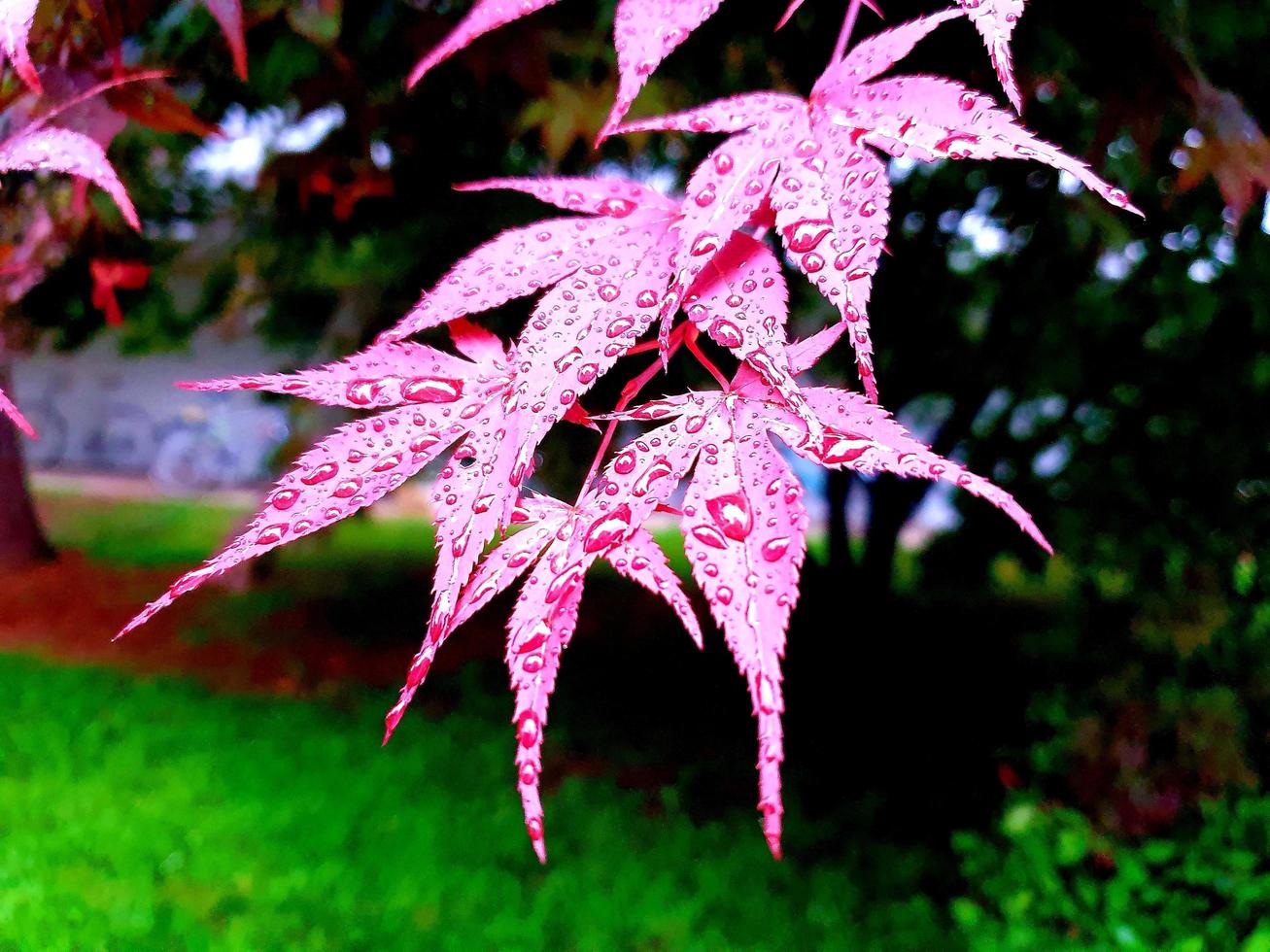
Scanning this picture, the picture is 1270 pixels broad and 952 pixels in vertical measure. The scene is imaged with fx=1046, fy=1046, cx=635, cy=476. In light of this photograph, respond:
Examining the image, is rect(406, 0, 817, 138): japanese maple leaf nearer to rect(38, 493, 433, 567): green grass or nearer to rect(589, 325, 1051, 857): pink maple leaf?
rect(589, 325, 1051, 857): pink maple leaf

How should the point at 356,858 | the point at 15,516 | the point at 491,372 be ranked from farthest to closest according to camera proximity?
the point at 15,516 → the point at 356,858 → the point at 491,372

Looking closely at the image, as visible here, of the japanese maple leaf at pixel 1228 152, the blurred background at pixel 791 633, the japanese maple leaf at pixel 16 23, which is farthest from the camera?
the blurred background at pixel 791 633

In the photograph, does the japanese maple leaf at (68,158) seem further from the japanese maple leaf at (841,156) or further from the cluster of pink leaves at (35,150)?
the japanese maple leaf at (841,156)

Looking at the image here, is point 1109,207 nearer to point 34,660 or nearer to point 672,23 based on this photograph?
point 672,23

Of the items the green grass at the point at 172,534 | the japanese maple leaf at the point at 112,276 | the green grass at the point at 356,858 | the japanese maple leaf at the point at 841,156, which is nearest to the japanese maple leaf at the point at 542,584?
the japanese maple leaf at the point at 841,156

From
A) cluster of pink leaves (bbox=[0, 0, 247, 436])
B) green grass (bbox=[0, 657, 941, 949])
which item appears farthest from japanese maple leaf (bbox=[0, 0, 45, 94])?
green grass (bbox=[0, 657, 941, 949])

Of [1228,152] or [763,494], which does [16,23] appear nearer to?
[763,494]

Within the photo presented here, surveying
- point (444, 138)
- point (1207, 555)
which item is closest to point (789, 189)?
point (444, 138)

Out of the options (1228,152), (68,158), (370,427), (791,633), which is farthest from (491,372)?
(791,633)
